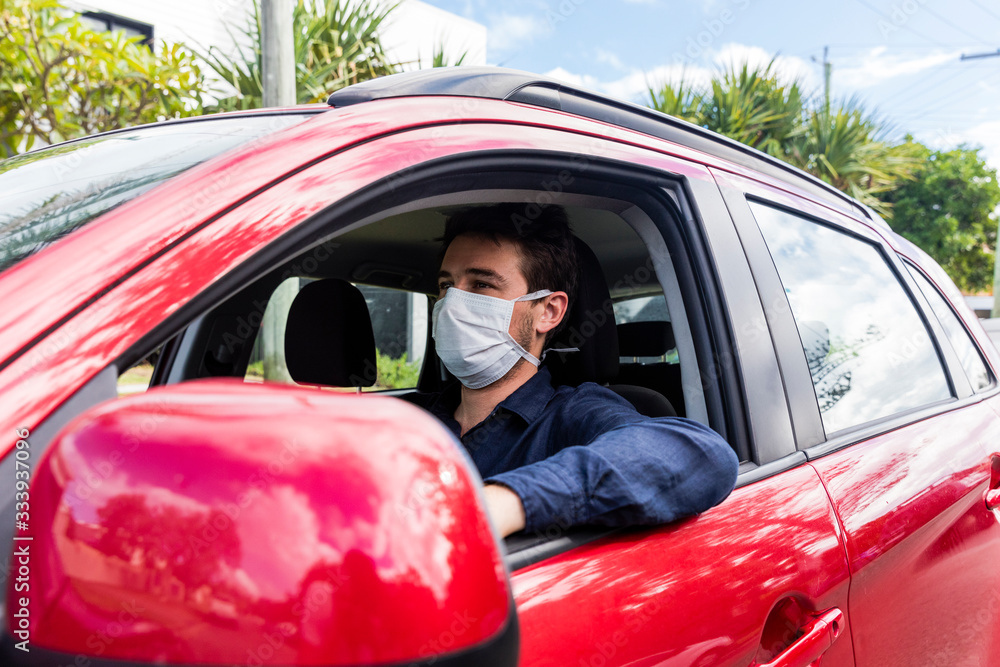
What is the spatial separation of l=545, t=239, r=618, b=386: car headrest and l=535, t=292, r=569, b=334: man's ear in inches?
1.4

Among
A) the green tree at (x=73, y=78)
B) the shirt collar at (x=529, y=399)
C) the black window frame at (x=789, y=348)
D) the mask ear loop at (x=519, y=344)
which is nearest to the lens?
the black window frame at (x=789, y=348)

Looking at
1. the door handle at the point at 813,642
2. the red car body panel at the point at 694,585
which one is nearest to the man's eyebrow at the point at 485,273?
the red car body panel at the point at 694,585

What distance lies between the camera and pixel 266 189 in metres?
0.99

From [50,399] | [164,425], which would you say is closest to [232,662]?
[164,425]

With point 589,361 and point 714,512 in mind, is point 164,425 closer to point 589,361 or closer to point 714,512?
point 714,512


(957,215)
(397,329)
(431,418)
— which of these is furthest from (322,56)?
(957,215)

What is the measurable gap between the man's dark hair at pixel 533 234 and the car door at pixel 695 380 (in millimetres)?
443

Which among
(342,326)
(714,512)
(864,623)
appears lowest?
(864,623)

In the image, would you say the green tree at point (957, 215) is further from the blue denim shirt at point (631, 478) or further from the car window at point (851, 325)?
the blue denim shirt at point (631, 478)

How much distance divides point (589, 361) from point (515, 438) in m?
0.35

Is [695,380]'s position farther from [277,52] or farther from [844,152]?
[844,152]

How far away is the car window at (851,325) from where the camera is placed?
1.85 metres

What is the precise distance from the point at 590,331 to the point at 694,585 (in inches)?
40.9

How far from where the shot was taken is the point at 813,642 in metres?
1.34
